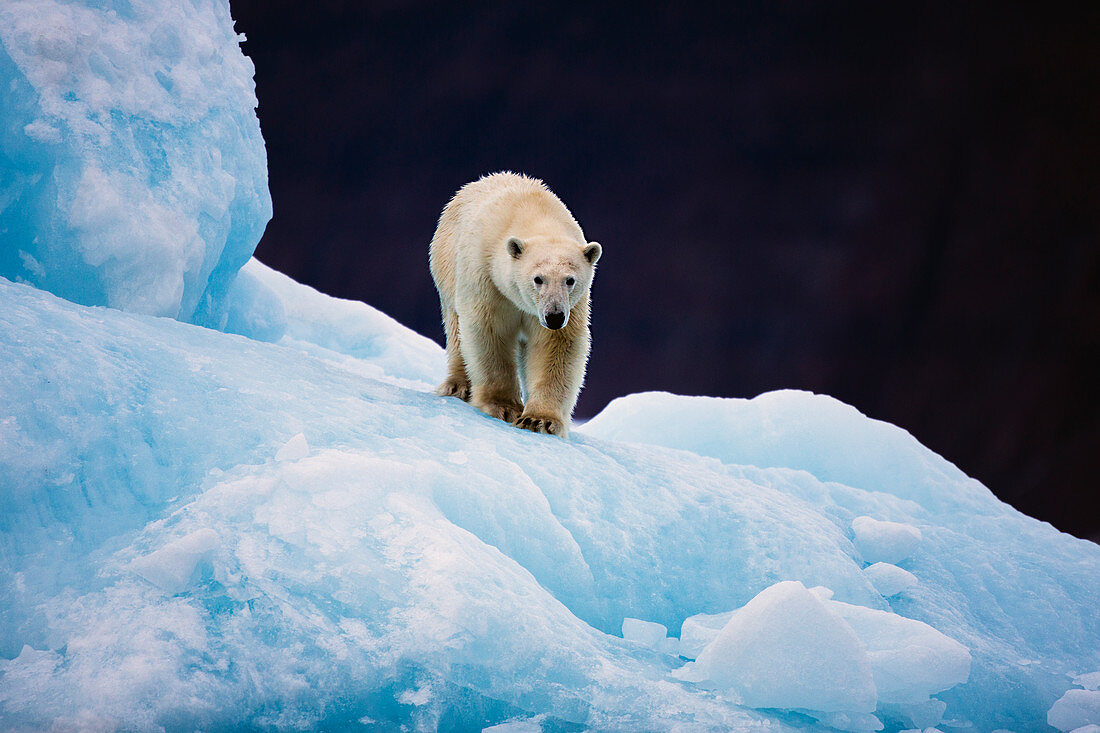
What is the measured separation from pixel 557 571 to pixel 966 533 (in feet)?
11.0

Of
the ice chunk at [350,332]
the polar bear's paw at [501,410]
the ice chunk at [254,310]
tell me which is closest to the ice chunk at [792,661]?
the polar bear's paw at [501,410]

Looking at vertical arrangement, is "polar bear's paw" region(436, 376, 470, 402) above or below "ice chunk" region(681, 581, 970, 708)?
above

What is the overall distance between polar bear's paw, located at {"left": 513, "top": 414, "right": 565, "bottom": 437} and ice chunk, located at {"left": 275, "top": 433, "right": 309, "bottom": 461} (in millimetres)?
1554

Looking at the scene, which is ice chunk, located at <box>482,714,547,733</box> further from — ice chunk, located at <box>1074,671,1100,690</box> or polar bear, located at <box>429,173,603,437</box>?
ice chunk, located at <box>1074,671,1100,690</box>

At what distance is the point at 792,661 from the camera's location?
8.55ft

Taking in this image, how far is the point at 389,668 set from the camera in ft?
7.28

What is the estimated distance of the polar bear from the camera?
4.12m

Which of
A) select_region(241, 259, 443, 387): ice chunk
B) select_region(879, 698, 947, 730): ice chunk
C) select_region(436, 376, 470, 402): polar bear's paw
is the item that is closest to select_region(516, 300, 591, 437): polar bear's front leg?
select_region(436, 376, 470, 402): polar bear's paw

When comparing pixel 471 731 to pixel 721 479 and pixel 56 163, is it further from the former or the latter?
pixel 56 163

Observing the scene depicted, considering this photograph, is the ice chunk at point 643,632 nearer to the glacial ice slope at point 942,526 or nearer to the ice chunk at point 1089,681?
the glacial ice slope at point 942,526

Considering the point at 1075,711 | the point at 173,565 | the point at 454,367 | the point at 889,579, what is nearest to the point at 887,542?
the point at 889,579

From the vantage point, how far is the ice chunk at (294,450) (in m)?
2.79

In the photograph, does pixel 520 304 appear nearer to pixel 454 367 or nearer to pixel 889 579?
pixel 454 367

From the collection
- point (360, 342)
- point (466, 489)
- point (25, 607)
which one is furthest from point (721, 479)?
point (360, 342)
